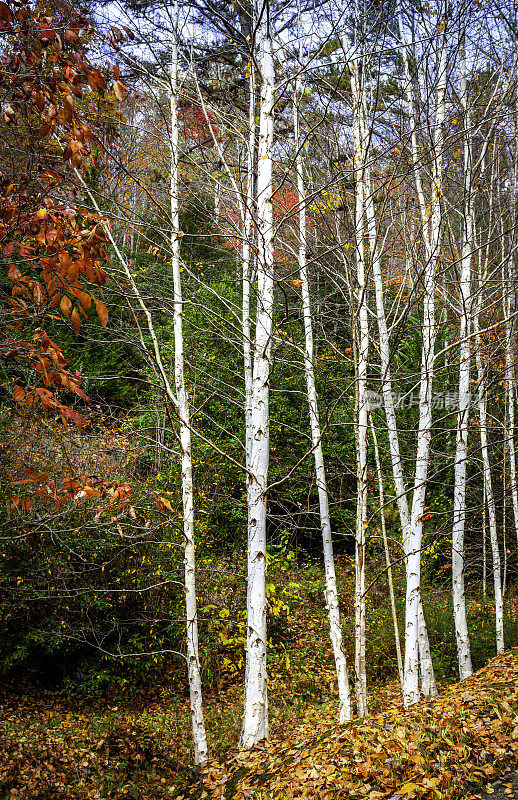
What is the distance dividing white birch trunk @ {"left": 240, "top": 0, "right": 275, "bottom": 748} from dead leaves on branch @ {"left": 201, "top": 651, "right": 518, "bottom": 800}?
0.97 ft

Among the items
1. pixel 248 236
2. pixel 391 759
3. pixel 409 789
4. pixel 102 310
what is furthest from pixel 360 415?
pixel 102 310

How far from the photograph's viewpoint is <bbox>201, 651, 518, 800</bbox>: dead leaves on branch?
2930mm

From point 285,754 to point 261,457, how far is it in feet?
7.54

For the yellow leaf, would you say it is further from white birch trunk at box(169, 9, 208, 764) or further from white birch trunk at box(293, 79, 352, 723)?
white birch trunk at box(293, 79, 352, 723)

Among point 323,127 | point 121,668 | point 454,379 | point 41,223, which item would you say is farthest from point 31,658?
point 454,379

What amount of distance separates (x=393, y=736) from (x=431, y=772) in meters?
0.47

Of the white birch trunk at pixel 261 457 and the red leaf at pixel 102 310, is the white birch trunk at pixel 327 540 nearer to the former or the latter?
the white birch trunk at pixel 261 457

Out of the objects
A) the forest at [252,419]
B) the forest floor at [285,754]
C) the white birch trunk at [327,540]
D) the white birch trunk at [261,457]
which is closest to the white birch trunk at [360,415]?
the forest at [252,419]

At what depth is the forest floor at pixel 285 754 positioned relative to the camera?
9.80ft

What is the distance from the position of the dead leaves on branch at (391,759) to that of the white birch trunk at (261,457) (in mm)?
296

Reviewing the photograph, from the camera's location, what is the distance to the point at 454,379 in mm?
11609

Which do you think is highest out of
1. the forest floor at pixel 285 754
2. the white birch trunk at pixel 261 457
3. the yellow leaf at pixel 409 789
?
the white birch trunk at pixel 261 457

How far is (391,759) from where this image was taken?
3.13 meters

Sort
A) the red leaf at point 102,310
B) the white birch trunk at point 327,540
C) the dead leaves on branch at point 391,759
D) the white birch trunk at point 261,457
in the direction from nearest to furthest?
the red leaf at point 102,310 → the dead leaves on branch at point 391,759 → the white birch trunk at point 261,457 → the white birch trunk at point 327,540
